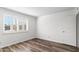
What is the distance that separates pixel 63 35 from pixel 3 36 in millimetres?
1186

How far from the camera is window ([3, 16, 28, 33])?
1064 millimetres

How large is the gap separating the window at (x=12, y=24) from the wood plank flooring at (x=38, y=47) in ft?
1.00

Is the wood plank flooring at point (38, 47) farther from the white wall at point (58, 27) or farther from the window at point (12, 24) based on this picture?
the window at point (12, 24)

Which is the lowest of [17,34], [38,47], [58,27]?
[38,47]

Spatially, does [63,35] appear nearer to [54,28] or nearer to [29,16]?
[54,28]

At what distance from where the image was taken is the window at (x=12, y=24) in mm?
1064

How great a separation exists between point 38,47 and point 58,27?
0.58 metres

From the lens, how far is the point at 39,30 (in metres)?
1.23

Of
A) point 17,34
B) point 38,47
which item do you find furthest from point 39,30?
point 17,34

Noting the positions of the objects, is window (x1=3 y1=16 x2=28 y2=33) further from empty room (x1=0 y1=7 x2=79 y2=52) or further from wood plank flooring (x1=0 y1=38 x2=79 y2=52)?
wood plank flooring (x1=0 y1=38 x2=79 y2=52)

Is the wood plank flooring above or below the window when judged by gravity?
below

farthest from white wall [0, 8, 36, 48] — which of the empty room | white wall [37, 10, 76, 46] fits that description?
white wall [37, 10, 76, 46]

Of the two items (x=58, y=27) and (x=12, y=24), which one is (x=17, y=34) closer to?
(x=12, y=24)

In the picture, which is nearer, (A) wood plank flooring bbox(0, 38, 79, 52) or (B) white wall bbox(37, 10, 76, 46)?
(A) wood plank flooring bbox(0, 38, 79, 52)
